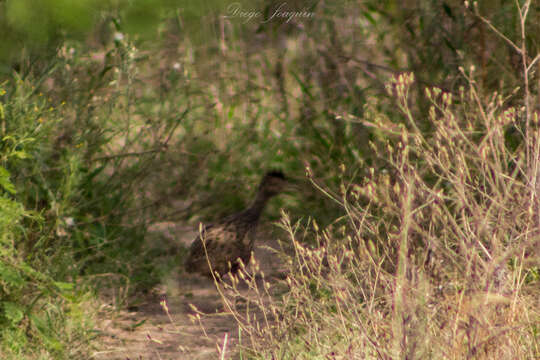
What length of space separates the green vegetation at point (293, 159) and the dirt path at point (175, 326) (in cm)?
13

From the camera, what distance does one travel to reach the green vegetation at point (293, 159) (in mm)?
2906

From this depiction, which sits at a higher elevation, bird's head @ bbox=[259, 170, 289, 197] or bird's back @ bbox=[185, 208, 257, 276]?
bird's head @ bbox=[259, 170, 289, 197]

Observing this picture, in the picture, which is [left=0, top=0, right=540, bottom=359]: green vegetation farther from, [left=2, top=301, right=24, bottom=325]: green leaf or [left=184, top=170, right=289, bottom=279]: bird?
[left=184, top=170, right=289, bottom=279]: bird

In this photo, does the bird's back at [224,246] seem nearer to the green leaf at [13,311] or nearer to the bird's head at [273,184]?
the bird's head at [273,184]

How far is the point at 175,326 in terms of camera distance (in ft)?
12.7

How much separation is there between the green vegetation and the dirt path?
0.44 feet

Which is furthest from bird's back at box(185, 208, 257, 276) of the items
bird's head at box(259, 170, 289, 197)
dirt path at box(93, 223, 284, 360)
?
bird's head at box(259, 170, 289, 197)

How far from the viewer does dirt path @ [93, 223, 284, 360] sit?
3979mm

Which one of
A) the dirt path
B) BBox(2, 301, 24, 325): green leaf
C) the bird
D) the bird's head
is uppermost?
BBox(2, 301, 24, 325): green leaf

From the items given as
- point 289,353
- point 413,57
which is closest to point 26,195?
point 289,353

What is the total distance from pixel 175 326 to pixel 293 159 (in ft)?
8.80

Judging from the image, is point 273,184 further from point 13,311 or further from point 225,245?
point 13,311

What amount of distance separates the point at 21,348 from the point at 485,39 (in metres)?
3.96

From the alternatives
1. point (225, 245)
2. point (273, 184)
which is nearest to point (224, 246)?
point (225, 245)
